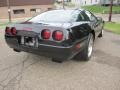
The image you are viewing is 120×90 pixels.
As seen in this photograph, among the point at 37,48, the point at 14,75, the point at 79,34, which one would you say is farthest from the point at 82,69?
the point at 14,75

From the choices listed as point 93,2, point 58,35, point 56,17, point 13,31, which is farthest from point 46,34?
point 93,2

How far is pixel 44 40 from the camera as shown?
385cm

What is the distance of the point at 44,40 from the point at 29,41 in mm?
413

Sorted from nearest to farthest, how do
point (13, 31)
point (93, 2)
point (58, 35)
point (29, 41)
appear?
point (58, 35) → point (29, 41) → point (13, 31) → point (93, 2)

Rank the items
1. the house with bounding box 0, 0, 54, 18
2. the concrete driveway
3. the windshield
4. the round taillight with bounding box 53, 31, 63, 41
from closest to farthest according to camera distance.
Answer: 1. the concrete driveway
2. the round taillight with bounding box 53, 31, 63, 41
3. the windshield
4. the house with bounding box 0, 0, 54, 18

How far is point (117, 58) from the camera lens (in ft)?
17.2

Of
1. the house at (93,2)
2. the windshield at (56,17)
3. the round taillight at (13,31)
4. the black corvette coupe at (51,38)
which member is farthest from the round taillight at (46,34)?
the house at (93,2)

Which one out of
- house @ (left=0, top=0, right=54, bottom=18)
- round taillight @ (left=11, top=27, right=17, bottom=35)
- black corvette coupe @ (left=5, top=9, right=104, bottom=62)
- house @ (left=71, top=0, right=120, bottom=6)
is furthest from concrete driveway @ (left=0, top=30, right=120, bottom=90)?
house @ (left=71, top=0, right=120, bottom=6)

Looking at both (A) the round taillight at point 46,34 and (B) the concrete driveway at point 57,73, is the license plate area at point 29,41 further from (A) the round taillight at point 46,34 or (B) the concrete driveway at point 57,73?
(B) the concrete driveway at point 57,73

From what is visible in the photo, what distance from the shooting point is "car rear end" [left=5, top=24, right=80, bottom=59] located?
3.74 metres

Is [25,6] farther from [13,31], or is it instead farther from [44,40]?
[44,40]

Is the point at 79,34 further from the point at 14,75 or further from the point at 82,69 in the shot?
the point at 14,75

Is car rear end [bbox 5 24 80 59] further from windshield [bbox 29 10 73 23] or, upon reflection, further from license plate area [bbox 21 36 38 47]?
windshield [bbox 29 10 73 23]

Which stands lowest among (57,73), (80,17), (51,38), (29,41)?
(57,73)
